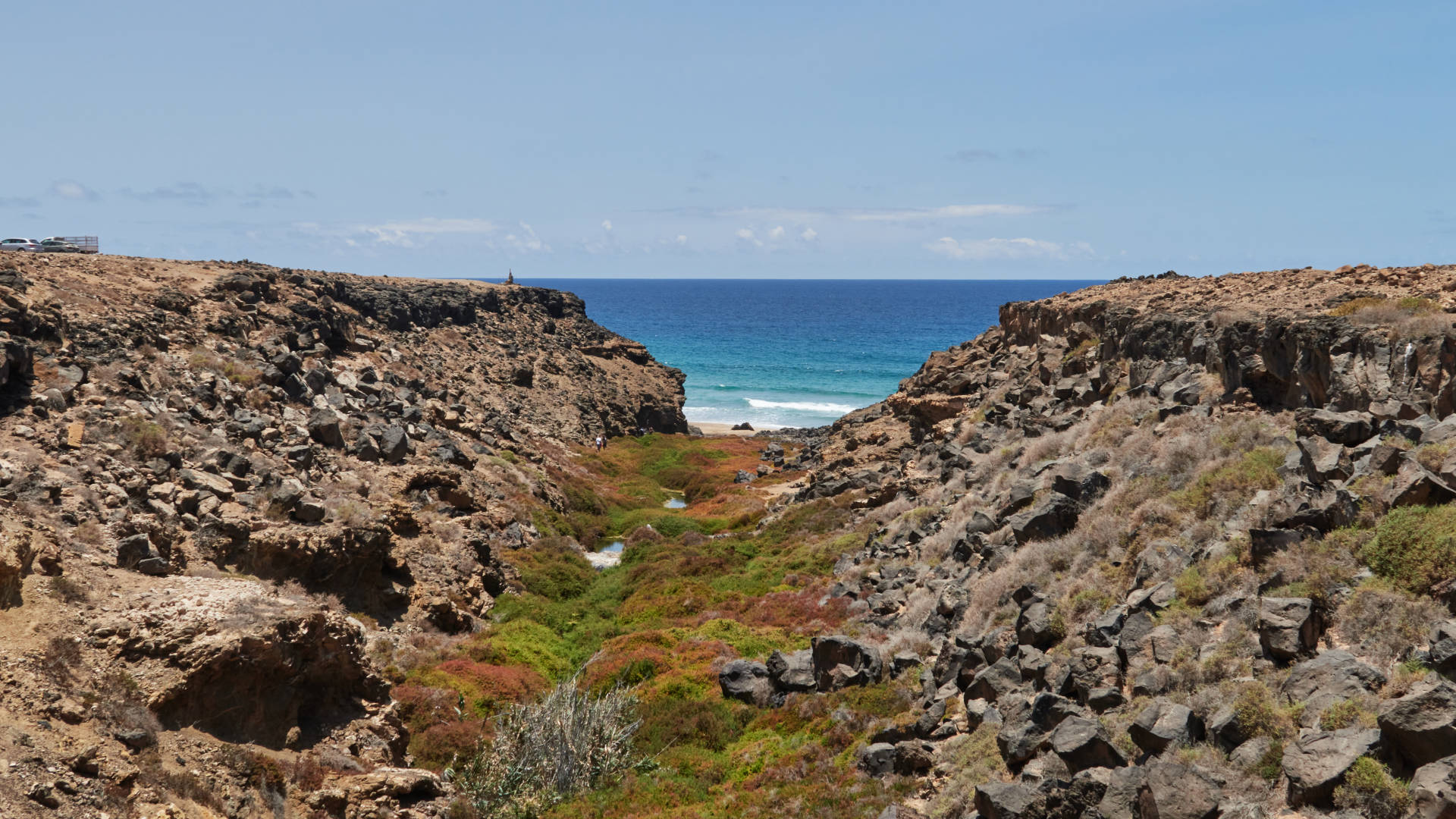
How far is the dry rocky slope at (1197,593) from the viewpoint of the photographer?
35.1ft

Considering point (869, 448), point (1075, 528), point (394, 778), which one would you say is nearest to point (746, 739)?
point (394, 778)

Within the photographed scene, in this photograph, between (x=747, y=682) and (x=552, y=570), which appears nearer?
(x=747, y=682)

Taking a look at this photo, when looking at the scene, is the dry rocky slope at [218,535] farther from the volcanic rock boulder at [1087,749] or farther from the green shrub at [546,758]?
the volcanic rock boulder at [1087,749]

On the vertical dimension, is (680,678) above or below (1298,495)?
below

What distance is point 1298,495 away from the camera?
1551 cm

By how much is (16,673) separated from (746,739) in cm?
1329

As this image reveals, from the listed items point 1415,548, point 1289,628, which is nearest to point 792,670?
point 1289,628

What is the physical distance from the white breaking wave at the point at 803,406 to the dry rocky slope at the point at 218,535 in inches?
2610

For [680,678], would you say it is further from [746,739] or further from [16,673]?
[16,673]

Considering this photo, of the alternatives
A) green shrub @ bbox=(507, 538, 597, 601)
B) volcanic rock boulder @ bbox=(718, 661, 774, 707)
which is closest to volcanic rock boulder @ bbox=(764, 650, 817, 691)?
volcanic rock boulder @ bbox=(718, 661, 774, 707)

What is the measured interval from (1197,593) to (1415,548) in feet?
10.9

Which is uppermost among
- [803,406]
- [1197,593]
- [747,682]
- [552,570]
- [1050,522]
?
[1197,593]

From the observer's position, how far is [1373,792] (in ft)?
30.6

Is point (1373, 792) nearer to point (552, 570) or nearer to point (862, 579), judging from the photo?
point (862, 579)
